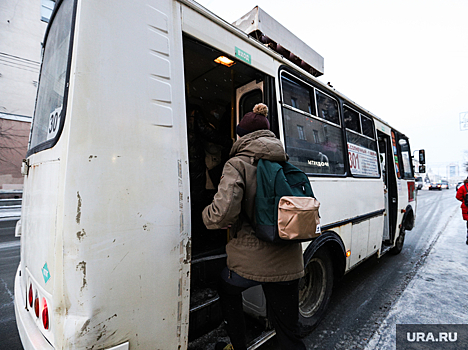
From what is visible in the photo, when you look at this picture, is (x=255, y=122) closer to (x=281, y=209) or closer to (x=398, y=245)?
(x=281, y=209)

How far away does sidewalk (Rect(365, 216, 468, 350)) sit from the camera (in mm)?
2848

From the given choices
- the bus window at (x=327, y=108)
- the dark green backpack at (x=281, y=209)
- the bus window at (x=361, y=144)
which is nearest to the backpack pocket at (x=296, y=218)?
the dark green backpack at (x=281, y=209)

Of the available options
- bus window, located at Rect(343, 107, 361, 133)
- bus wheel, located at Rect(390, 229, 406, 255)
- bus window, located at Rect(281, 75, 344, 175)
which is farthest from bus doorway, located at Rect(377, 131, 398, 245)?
bus window, located at Rect(281, 75, 344, 175)

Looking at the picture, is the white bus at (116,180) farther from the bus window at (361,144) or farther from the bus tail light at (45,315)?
the bus window at (361,144)

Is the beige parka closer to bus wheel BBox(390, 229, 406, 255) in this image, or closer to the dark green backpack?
the dark green backpack

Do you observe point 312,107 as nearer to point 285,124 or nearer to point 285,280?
point 285,124

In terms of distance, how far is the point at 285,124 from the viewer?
8.03 feet

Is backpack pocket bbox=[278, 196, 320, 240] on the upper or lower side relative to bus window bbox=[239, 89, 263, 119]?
lower

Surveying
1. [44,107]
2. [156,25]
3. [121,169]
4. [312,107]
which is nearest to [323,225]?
[312,107]

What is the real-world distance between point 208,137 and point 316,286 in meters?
2.17

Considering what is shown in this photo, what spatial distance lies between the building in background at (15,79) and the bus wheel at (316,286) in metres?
15.3

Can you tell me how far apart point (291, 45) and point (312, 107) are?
0.77 m

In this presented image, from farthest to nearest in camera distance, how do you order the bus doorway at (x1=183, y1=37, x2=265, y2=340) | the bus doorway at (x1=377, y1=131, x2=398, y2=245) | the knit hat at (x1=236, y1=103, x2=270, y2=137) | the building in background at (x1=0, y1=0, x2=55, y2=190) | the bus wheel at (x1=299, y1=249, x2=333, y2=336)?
the building in background at (x1=0, y1=0, x2=55, y2=190)
the bus doorway at (x1=377, y1=131, x2=398, y2=245)
the bus wheel at (x1=299, y1=249, x2=333, y2=336)
the bus doorway at (x1=183, y1=37, x2=265, y2=340)
the knit hat at (x1=236, y1=103, x2=270, y2=137)

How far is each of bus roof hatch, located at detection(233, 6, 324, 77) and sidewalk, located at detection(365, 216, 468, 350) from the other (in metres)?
3.18
